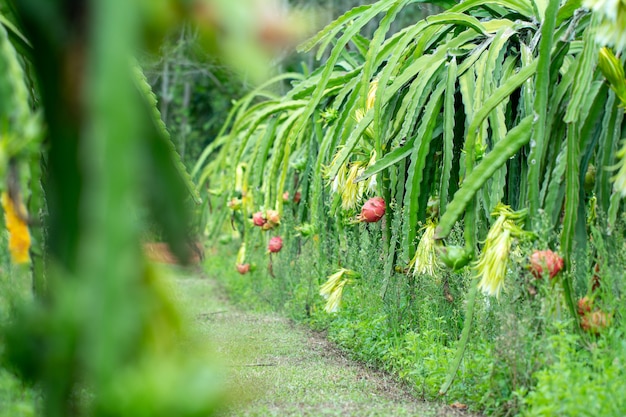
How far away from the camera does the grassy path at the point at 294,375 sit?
330 cm

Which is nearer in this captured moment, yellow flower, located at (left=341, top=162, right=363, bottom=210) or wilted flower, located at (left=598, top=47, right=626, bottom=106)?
wilted flower, located at (left=598, top=47, right=626, bottom=106)

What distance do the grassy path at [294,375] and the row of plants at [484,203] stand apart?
150 mm

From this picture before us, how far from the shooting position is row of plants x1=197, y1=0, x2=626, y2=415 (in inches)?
114

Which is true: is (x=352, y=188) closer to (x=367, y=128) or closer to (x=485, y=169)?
(x=367, y=128)

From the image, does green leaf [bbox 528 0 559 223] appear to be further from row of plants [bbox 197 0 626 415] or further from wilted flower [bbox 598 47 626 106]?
wilted flower [bbox 598 47 626 106]

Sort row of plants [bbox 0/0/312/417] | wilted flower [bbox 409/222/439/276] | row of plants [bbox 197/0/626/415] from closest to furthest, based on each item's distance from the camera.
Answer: row of plants [bbox 0/0/312/417], row of plants [bbox 197/0/626/415], wilted flower [bbox 409/222/439/276]

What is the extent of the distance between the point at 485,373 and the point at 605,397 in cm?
80

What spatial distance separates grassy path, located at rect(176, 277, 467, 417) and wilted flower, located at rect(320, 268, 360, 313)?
309mm

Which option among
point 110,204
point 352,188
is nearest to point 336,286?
point 352,188

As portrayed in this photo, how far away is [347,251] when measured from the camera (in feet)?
17.5

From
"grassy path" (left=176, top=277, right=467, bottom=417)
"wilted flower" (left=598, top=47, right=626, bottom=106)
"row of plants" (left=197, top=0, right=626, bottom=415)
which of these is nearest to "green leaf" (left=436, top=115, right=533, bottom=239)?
"row of plants" (left=197, top=0, right=626, bottom=415)

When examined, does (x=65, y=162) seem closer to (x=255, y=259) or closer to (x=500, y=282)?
(x=500, y=282)

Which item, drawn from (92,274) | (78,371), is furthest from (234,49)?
(78,371)

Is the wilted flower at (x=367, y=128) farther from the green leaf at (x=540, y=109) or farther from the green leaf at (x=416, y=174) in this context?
the green leaf at (x=540, y=109)
